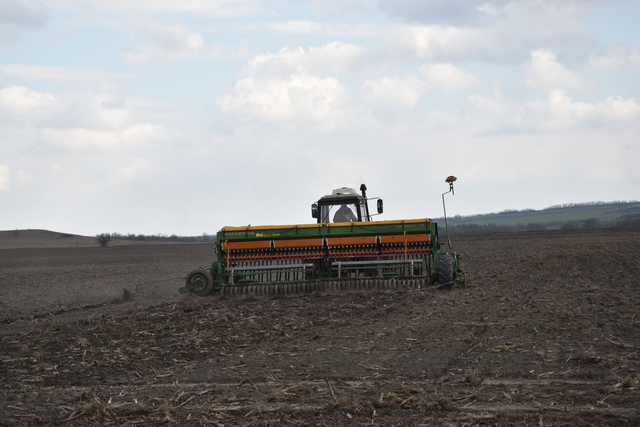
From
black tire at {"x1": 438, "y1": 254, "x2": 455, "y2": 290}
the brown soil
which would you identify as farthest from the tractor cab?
the brown soil

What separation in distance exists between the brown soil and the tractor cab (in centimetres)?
415

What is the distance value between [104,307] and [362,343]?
841 centimetres

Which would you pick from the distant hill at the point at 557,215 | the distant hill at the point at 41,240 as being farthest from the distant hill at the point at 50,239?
the distant hill at the point at 557,215

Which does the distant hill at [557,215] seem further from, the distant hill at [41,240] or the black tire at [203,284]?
the black tire at [203,284]

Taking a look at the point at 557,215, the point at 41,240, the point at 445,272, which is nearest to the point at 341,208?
the point at 445,272

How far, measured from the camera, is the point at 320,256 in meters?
17.6

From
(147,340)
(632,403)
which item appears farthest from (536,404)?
(147,340)

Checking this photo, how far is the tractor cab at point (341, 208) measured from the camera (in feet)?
65.4

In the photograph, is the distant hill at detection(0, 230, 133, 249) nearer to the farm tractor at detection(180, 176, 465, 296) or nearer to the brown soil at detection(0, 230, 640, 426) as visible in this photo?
the farm tractor at detection(180, 176, 465, 296)

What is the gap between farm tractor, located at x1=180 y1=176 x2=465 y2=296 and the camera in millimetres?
17109

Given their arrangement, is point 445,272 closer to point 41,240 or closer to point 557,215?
point 41,240

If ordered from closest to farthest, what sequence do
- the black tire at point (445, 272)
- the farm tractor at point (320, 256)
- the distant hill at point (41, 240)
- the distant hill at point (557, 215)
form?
the black tire at point (445, 272) < the farm tractor at point (320, 256) < the distant hill at point (41, 240) < the distant hill at point (557, 215)

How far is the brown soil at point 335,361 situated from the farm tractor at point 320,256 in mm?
985

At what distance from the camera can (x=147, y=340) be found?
36.1 feet
